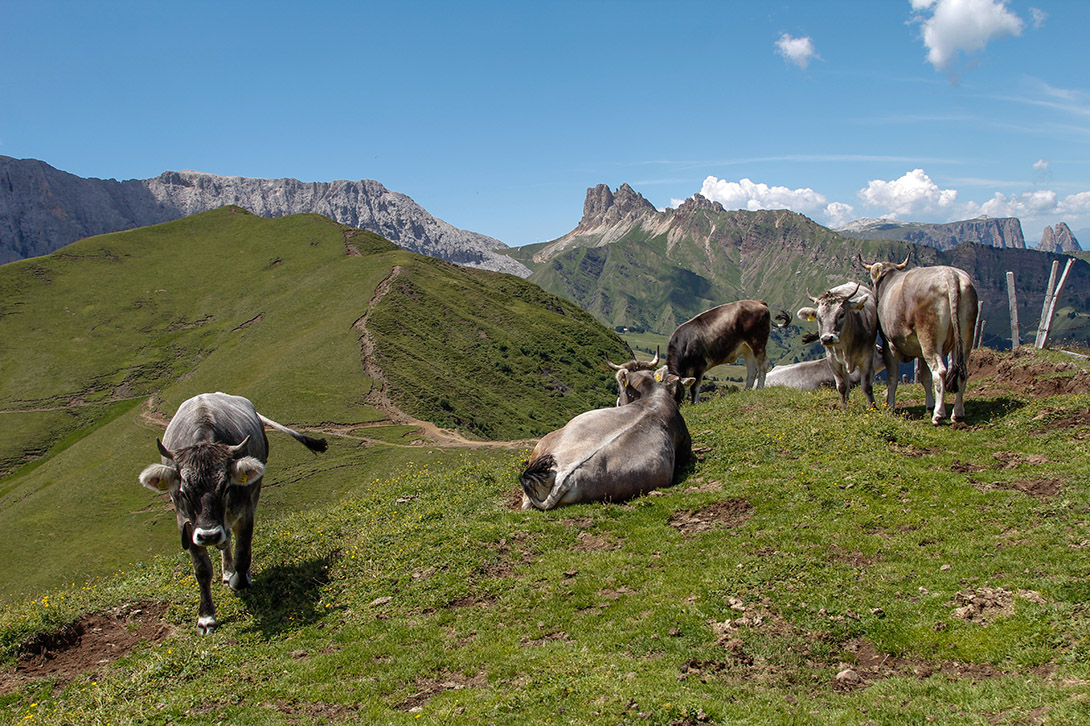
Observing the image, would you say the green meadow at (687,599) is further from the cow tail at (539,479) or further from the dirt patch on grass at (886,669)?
the cow tail at (539,479)

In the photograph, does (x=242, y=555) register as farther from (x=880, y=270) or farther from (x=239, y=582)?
(x=880, y=270)

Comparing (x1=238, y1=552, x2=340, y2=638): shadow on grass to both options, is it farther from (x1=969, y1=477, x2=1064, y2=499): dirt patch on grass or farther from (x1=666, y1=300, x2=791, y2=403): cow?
(x1=666, y1=300, x2=791, y2=403): cow

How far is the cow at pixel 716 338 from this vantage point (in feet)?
76.1

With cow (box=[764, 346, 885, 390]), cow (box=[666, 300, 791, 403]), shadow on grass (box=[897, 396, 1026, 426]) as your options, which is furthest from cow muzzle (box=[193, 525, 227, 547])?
cow (box=[764, 346, 885, 390])

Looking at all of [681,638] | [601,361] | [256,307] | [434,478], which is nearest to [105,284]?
[256,307]

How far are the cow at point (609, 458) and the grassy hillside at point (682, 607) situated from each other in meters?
0.40

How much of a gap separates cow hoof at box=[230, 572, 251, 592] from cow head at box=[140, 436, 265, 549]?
130cm

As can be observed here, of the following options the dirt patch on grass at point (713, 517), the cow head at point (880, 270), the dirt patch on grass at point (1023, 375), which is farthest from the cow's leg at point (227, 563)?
the dirt patch on grass at point (1023, 375)

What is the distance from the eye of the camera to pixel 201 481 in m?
9.88

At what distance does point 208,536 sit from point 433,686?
4.41m

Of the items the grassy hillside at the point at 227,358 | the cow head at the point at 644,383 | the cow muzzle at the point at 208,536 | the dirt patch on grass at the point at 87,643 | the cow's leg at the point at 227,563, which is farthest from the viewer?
the grassy hillside at the point at 227,358

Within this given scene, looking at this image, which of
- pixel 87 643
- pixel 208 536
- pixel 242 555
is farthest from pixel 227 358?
pixel 208 536

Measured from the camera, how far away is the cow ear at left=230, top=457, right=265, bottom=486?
1020 cm

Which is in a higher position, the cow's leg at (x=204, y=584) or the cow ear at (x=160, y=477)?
the cow ear at (x=160, y=477)
